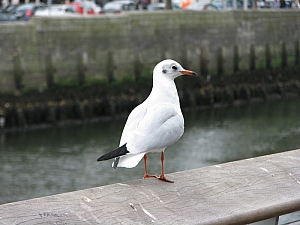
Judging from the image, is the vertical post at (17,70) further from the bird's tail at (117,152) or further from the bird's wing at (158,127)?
the bird's tail at (117,152)

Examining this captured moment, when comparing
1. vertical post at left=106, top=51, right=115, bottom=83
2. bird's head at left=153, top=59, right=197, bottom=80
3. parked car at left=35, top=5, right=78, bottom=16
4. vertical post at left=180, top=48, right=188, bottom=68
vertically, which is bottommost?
vertical post at left=180, top=48, right=188, bottom=68

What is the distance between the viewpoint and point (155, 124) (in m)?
3.47

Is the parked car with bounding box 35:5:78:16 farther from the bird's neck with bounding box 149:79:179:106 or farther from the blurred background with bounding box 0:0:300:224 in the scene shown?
the bird's neck with bounding box 149:79:179:106

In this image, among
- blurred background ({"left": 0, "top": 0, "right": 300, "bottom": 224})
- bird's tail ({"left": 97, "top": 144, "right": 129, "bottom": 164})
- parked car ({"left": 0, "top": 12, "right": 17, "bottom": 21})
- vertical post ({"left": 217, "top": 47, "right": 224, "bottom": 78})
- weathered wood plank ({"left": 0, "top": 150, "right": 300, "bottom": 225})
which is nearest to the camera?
weathered wood plank ({"left": 0, "top": 150, "right": 300, "bottom": 225})

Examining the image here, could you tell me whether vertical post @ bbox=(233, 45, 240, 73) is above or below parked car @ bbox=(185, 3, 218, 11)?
below

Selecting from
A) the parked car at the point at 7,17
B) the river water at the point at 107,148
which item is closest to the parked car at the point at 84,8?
the parked car at the point at 7,17

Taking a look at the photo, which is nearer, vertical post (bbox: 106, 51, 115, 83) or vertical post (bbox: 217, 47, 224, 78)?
vertical post (bbox: 106, 51, 115, 83)

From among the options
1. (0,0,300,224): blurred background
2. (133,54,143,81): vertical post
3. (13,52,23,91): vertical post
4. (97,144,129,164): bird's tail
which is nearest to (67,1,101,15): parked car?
(0,0,300,224): blurred background

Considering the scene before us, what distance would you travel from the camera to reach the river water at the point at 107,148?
13031mm

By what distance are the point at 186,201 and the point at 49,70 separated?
59.2 ft

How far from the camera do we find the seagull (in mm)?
3266

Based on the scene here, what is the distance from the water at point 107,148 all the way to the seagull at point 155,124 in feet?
27.9

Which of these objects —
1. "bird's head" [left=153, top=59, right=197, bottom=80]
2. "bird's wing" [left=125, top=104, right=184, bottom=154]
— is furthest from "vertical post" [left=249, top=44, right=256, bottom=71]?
"bird's wing" [left=125, top=104, right=184, bottom=154]

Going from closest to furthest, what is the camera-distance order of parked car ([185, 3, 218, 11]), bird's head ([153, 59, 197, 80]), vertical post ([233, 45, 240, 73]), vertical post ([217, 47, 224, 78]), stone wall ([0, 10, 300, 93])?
bird's head ([153, 59, 197, 80]), stone wall ([0, 10, 300, 93]), vertical post ([217, 47, 224, 78]), vertical post ([233, 45, 240, 73]), parked car ([185, 3, 218, 11])
